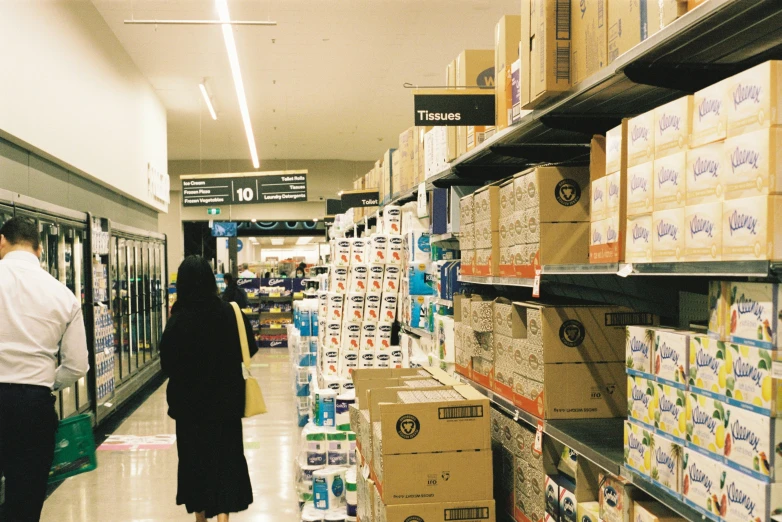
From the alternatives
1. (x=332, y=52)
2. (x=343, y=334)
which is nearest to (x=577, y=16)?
(x=343, y=334)

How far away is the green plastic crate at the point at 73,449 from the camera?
12.5ft

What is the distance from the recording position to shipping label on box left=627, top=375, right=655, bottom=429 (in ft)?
5.92

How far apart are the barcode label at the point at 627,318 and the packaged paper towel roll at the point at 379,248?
128 inches

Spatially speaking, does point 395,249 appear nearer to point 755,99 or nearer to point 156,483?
point 156,483

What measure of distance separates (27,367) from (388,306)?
2.87 meters

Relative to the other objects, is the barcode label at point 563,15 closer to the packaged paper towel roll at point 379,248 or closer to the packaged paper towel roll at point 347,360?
the packaged paper towel roll at point 379,248

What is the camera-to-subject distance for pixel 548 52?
2.33 meters

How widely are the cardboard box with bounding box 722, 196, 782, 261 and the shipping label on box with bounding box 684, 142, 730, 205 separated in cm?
6

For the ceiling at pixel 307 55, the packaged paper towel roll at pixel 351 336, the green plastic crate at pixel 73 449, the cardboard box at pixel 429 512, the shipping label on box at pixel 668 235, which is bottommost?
the green plastic crate at pixel 73 449

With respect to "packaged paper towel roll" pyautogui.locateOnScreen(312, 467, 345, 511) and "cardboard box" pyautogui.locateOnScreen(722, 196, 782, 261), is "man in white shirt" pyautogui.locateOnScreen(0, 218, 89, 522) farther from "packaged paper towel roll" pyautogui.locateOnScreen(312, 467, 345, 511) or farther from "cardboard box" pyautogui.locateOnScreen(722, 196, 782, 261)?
"cardboard box" pyautogui.locateOnScreen(722, 196, 782, 261)

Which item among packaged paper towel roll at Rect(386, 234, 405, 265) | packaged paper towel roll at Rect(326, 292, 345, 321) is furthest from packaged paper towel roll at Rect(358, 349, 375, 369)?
packaged paper towel roll at Rect(386, 234, 405, 265)

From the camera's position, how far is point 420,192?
15.2 feet

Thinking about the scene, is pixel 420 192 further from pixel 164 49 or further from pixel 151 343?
pixel 151 343

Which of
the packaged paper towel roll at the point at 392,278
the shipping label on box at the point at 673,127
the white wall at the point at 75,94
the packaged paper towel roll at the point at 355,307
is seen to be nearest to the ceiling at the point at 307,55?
the white wall at the point at 75,94
